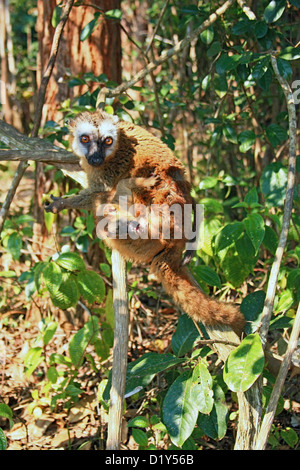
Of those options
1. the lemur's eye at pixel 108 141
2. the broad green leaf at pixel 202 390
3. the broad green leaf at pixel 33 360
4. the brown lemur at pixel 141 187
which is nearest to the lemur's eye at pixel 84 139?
the brown lemur at pixel 141 187

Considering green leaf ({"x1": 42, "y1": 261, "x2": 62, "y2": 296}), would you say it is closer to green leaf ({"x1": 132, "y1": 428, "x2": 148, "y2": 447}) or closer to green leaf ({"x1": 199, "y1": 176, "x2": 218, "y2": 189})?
green leaf ({"x1": 132, "y1": 428, "x2": 148, "y2": 447})

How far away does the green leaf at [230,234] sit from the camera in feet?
9.75

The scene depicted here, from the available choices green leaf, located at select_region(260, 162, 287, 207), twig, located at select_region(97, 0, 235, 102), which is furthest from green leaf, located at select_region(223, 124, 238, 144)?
twig, located at select_region(97, 0, 235, 102)

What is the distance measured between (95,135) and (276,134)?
4.80 ft

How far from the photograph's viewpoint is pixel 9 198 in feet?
10.2

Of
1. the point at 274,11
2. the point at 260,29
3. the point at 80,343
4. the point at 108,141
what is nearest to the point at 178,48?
the point at 260,29

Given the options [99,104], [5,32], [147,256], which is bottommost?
[147,256]

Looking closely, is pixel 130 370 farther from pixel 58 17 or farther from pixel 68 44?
pixel 68 44

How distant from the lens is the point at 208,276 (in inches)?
126

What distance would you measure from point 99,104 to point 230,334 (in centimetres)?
197

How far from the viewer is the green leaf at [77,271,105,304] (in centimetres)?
334

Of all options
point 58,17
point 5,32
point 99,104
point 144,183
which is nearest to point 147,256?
point 144,183

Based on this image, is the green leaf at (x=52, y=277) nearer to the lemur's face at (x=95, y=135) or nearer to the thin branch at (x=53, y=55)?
the lemur's face at (x=95, y=135)

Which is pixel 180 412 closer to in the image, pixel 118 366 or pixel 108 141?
pixel 118 366
